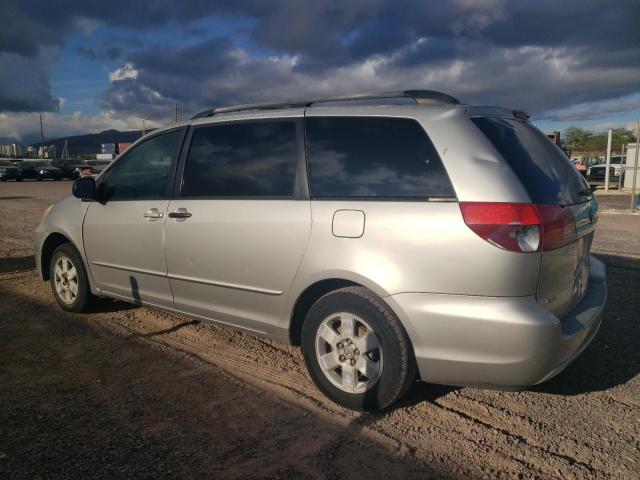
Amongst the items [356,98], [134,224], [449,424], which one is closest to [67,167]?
[134,224]

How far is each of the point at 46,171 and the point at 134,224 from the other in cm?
4159

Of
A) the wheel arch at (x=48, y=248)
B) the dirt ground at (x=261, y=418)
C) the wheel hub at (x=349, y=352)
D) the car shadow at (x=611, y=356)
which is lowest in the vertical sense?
the dirt ground at (x=261, y=418)

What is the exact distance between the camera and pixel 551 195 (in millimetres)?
2912

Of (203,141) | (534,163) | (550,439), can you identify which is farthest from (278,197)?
(550,439)

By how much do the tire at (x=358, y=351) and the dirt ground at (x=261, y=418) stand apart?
5.9 inches

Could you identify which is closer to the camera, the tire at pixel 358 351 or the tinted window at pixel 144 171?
the tire at pixel 358 351

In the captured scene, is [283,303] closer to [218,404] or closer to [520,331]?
[218,404]

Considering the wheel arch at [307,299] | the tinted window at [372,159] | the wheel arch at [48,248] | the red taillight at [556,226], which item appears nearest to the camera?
the red taillight at [556,226]

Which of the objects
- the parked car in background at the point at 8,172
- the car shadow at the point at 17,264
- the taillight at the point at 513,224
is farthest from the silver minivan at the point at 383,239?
the parked car in background at the point at 8,172

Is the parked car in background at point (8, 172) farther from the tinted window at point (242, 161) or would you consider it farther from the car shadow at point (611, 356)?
the car shadow at point (611, 356)

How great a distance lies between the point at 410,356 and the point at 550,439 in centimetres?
85

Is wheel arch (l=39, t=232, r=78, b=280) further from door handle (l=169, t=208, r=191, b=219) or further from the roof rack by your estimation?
the roof rack

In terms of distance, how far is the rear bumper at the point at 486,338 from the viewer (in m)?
2.68

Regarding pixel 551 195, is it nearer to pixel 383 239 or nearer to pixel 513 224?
pixel 513 224
